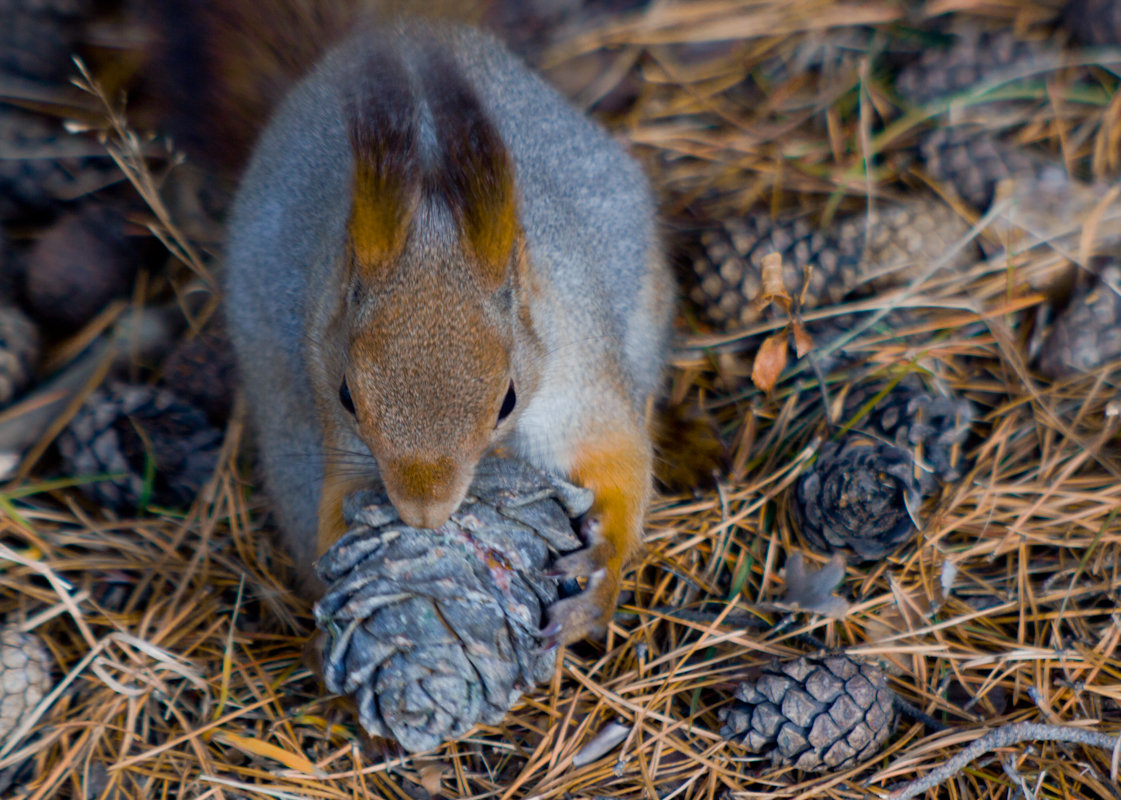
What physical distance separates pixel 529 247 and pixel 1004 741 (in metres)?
1.27

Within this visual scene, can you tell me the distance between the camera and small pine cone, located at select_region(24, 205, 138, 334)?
246 cm

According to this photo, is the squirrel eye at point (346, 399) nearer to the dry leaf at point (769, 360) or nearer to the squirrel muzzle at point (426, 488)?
the squirrel muzzle at point (426, 488)

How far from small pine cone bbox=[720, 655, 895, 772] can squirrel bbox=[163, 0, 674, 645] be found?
1.14ft

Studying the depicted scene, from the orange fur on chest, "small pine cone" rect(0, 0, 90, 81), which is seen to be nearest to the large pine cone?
the orange fur on chest

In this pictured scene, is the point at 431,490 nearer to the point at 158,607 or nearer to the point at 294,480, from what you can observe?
the point at 294,480

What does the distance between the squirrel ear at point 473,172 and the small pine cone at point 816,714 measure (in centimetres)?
96

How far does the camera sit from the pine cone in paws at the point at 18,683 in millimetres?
1839

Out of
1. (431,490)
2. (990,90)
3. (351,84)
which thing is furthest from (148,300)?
(990,90)

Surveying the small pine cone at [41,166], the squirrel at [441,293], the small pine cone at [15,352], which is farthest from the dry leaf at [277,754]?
the small pine cone at [41,166]

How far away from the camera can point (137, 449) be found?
2.29 metres

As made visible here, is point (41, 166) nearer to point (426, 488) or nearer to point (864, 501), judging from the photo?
point (426, 488)

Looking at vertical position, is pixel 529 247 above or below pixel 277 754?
above

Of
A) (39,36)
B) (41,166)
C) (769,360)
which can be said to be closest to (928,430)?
(769,360)

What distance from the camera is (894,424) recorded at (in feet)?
7.09
